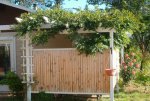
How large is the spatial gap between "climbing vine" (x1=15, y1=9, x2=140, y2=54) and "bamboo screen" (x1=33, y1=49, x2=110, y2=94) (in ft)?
1.62

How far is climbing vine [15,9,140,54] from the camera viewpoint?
11055 mm

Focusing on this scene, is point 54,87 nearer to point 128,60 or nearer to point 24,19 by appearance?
point 24,19

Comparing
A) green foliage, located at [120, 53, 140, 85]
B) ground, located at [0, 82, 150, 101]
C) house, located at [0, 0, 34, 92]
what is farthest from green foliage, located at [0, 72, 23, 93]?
green foliage, located at [120, 53, 140, 85]

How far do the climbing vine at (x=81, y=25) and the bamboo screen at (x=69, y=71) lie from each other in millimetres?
495

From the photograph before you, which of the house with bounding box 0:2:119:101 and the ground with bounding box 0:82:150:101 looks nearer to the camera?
the house with bounding box 0:2:119:101

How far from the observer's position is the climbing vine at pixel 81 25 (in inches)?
435

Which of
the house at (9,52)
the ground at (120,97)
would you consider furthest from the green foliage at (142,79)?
the house at (9,52)

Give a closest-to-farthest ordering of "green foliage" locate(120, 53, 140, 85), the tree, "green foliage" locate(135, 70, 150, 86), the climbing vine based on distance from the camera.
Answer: the climbing vine
"green foliage" locate(120, 53, 140, 85)
"green foliage" locate(135, 70, 150, 86)
the tree

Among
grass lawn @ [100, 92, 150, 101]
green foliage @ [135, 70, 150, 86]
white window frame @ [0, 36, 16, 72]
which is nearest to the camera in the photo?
grass lawn @ [100, 92, 150, 101]

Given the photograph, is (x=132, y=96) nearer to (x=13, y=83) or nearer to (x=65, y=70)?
(x=65, y=70)

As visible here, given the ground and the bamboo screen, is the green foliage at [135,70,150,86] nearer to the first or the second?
the ground

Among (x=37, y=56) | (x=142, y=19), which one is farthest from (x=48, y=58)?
(x=142, y=19)

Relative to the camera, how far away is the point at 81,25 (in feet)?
36.5

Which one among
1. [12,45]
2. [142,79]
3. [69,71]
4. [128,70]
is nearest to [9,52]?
[12,45]
